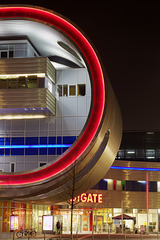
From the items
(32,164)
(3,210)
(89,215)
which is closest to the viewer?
(3,210)

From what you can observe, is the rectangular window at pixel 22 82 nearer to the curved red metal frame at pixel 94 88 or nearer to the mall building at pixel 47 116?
the mall building at pixel 47 116

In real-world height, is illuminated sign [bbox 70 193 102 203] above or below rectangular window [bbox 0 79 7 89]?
below

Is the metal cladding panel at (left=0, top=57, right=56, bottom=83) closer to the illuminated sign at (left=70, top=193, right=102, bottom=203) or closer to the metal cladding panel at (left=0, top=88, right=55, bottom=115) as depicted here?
the metal cladding panel at (left=0, top=88, right=55, bottom=115)

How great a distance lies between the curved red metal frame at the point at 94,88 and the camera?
39656 mm

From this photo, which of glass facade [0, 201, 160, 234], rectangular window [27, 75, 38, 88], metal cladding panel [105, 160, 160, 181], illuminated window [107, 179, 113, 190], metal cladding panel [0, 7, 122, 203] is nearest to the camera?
metal cladding panel [0, 7, 122, 203]

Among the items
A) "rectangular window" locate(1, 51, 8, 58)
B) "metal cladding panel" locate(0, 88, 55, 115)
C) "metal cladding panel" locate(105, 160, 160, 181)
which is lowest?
"metal cladding panel" locate(105, 160, 160, 181)

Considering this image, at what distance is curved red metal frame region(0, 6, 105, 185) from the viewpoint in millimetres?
39656

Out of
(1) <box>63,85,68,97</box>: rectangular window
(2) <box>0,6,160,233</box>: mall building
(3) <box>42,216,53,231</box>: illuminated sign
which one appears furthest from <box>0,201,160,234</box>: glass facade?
(1) <box>63,85,68,97</box>: rectangular window

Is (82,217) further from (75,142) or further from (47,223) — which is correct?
(47,223)

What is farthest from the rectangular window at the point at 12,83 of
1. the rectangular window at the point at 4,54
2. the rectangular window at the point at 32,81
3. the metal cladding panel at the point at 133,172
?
the metal cladding panel at the point at 133,172

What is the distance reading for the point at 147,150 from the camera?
109250 mm

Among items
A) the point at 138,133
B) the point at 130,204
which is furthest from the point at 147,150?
the point at 130,204

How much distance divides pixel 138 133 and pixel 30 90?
68364mm

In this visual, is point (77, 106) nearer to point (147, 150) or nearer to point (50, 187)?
point (50, 187)
